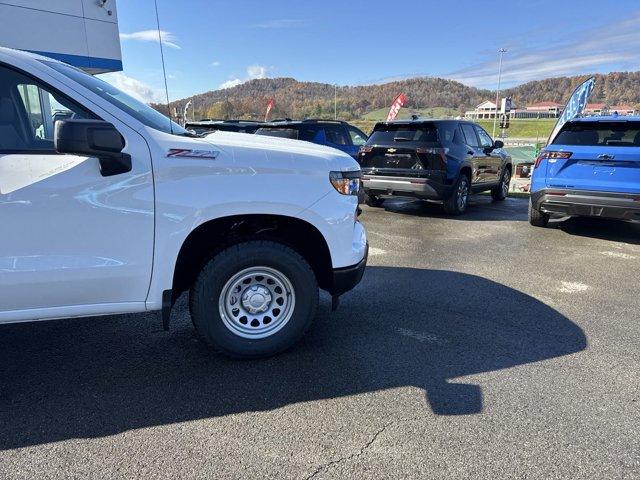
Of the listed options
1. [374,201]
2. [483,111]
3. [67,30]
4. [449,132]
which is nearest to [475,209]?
[449,132]

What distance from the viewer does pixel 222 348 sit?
3275 millimetres

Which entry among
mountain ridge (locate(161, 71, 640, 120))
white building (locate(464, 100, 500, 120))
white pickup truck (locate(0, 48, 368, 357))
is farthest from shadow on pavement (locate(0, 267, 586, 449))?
white building (locate(464, 100, 500, 120))

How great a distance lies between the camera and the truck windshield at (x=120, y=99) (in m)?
2.94

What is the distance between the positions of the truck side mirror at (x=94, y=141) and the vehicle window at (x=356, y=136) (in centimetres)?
897

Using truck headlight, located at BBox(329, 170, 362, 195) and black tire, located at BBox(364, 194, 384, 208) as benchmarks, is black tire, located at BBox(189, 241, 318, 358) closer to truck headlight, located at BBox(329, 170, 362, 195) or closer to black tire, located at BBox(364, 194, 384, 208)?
truck headlight, located at BBox(329, 170, 362, 195)

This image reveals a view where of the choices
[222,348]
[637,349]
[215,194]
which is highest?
[215,194]

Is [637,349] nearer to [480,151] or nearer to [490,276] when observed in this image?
[490,276]

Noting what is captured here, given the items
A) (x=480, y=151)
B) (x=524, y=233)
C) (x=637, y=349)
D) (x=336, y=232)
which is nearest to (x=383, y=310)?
(x=336, y=232)

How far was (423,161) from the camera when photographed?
27.9 feet

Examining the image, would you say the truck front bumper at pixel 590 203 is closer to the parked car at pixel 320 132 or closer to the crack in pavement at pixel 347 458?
the parked car at pixel 320 132

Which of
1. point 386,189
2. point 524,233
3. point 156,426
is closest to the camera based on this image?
point 156,426

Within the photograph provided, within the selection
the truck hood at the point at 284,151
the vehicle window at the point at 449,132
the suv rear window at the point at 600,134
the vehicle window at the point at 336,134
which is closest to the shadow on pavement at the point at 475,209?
the vehicle window at the point at 449,132

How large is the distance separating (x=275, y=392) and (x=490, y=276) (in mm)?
3319

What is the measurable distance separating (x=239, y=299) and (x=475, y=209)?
25.9ft
